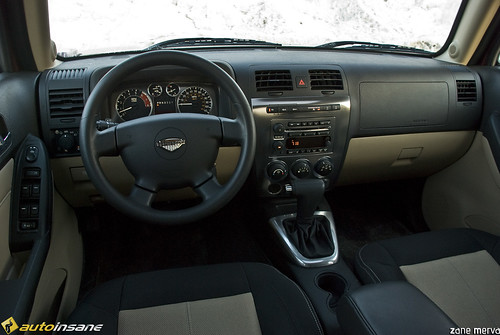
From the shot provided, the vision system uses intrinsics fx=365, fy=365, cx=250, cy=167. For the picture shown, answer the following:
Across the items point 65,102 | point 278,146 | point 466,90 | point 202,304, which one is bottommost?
point 202,304

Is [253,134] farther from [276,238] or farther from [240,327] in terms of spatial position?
[276,238]

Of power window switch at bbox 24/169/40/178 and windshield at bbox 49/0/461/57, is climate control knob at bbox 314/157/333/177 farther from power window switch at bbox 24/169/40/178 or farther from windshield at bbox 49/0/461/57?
power window switch at bbox 24/169/40/178

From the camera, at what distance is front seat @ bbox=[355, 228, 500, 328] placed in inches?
50.1

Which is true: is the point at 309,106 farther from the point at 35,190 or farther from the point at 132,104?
the point at 35,190

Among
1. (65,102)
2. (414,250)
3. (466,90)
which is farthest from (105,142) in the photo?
(466,90)

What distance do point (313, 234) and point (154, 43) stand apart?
1292 mm

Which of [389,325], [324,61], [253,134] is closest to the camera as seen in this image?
[389,325]

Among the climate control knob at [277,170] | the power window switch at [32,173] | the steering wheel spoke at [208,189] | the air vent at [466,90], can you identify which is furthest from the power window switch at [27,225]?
the air vent at [466,90]

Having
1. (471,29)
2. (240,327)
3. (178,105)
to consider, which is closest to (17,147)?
(178,105)

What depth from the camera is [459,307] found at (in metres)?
1.28

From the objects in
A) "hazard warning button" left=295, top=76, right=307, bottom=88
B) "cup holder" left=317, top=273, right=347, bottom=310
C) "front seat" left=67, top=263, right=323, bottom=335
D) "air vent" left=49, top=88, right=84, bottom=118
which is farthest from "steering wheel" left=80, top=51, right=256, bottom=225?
"cup holder" left=317, top=273, right=347, bottom=310

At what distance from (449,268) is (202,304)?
975mm

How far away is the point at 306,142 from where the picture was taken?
5.75ft

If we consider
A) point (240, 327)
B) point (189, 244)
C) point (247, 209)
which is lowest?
point (189, 244)
